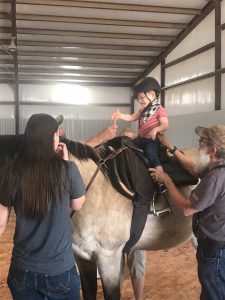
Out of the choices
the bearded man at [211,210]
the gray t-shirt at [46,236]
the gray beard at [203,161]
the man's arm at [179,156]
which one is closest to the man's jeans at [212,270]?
the bearded man at [211,210]

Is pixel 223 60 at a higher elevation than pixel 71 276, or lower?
higher

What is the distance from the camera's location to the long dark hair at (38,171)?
138cm

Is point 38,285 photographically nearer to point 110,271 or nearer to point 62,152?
point 62,152

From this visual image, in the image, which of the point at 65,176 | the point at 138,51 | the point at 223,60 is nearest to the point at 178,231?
the point at 65,176

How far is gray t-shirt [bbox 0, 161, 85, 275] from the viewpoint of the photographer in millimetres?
1433

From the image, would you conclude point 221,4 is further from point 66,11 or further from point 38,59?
point 38,59

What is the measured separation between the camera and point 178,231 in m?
2.46

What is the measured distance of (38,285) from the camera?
144cm

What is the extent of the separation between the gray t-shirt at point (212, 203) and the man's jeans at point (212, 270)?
0.07 metres

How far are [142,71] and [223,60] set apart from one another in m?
3.82

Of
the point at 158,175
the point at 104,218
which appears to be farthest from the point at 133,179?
the point at 104,218

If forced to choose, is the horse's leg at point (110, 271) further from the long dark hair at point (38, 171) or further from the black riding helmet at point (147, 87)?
the black riding helmet at point (147, 87)

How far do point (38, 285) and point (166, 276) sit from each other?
8.39 feet

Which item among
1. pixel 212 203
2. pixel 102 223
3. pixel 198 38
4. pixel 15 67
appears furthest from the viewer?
pixel 15 67
